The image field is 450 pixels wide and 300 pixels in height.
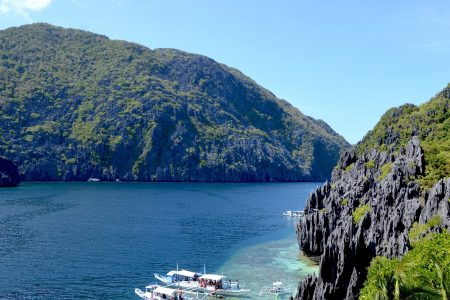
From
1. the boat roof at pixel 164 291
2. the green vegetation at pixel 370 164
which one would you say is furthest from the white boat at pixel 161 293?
the green vegetation at pixel 370 164

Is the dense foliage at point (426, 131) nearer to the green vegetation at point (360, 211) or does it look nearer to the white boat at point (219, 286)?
the green vegetation at point (360, 211)

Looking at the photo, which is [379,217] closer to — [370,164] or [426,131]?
[370,164]

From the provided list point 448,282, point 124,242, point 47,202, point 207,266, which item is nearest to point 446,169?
point 207,266

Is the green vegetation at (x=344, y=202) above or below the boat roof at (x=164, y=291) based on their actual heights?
above

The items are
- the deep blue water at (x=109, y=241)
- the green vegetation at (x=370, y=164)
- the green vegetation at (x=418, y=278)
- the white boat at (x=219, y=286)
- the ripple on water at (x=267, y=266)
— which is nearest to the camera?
the green vegetation at (x=418, y=278)

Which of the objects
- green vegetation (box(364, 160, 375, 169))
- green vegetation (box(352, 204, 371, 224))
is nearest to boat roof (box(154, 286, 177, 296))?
green vegetation (box(352, 204, 371, 224))

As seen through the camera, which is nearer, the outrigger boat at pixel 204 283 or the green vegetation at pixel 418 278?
the green vegetation at pixel 418 278

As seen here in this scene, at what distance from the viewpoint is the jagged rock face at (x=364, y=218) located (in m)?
59.4

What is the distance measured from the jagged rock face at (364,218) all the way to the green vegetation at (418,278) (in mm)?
14349

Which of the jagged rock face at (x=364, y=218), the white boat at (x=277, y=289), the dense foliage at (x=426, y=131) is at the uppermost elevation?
the dense foliage at (x=426, y=131)

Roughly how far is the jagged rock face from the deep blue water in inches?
831

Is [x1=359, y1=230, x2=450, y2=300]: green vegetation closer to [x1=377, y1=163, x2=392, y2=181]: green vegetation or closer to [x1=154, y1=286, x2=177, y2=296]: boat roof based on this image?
[x1=154, y1=286, x2=177, y2=296]: boat roof

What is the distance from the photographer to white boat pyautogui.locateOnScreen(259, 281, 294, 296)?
72125 millimetres

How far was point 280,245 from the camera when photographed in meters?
115
